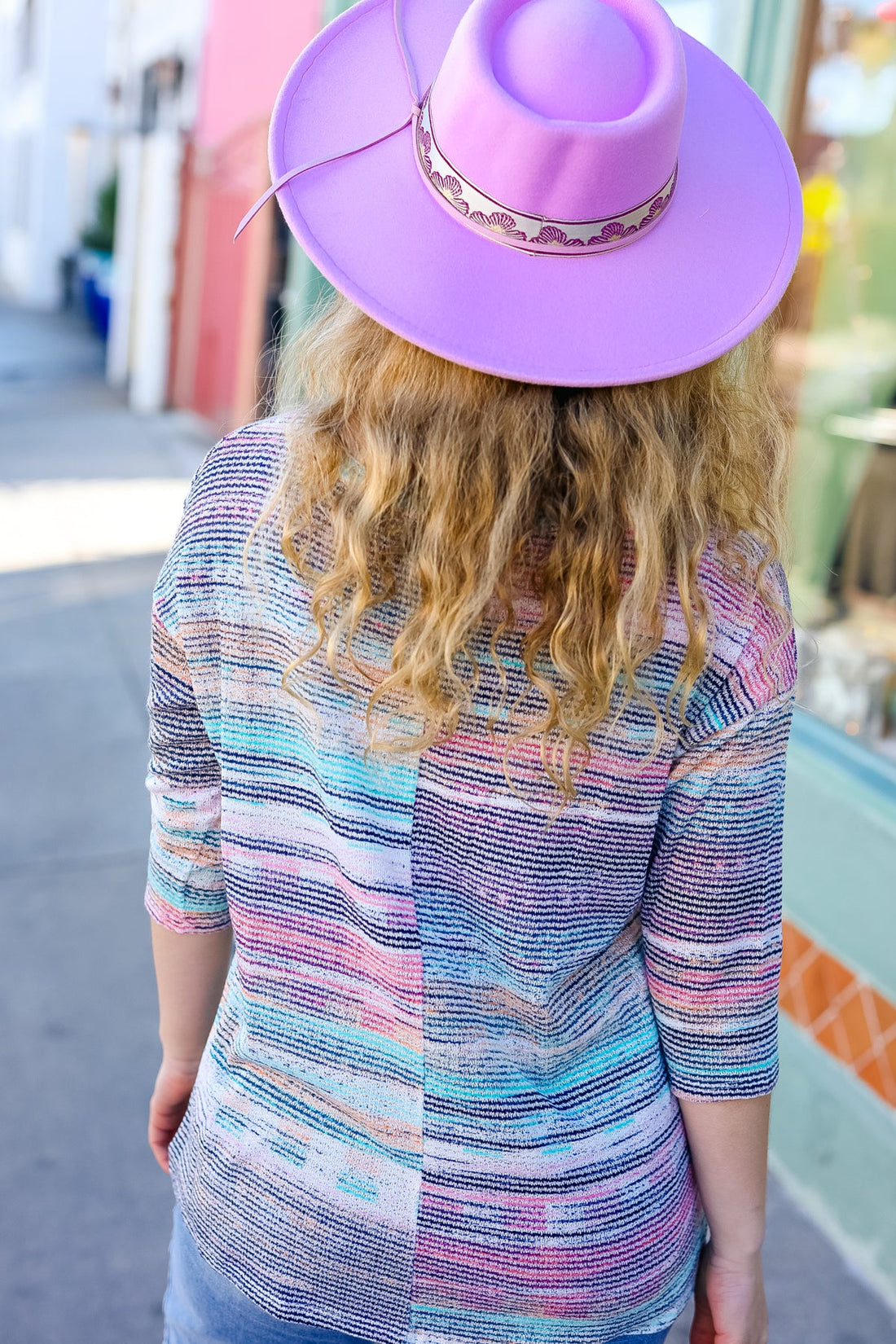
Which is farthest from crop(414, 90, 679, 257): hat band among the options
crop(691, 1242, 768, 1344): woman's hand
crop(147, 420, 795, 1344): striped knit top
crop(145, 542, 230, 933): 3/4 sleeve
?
crop(691, 1242, 768, 1344): woman's hand

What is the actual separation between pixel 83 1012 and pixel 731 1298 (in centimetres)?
222

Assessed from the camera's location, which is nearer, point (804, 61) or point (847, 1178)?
point (847, 1178)

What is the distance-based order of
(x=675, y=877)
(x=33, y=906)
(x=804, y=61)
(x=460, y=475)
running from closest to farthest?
(x=460, y=475) < (x=675, y=877) < (x=804, y=61) < (x=33, y=906)

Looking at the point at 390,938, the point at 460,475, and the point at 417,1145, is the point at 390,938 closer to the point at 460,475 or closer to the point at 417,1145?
the point at 417,1145

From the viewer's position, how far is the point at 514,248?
3.19 feet

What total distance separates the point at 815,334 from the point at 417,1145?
2.70 m

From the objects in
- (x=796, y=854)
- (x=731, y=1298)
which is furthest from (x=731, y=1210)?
(x=796, y=854)

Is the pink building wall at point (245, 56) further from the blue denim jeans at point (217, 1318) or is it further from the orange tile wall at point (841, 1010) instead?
the blue denim jeans at point (217, 1318)

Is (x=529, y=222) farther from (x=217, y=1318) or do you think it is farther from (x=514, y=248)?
(x=217, y=1318)

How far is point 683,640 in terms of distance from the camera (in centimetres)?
94

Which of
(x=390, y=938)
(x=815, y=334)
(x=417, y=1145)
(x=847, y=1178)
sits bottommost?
(x=847, y=1178)

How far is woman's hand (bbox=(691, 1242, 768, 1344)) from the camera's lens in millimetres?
1160

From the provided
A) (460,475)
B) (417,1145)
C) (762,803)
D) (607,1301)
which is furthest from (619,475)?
(607,1301)

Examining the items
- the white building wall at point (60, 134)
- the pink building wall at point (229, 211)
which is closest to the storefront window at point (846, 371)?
the pink building wall at point (229, 211)
